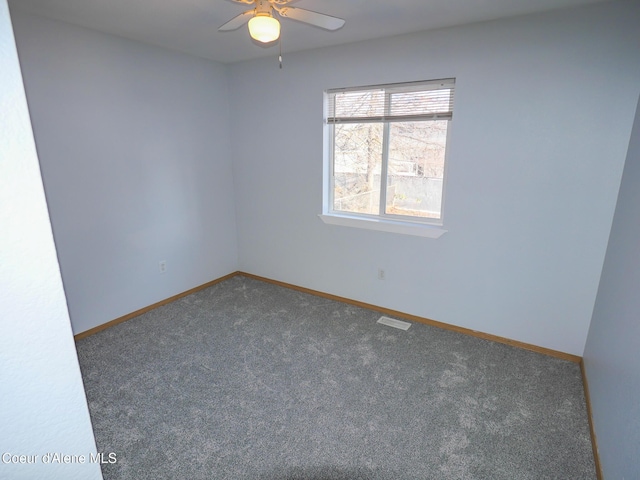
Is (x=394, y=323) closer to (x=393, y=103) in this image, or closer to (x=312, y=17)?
(x=393, y=103)

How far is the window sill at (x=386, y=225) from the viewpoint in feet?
9.86

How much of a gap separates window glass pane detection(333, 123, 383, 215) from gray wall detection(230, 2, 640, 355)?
8.4 inches

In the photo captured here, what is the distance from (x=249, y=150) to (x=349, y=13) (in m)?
1.92

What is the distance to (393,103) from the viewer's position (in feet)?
9.93

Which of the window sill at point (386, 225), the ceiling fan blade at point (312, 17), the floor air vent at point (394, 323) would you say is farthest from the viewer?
the floor air vent at point (394, 323)

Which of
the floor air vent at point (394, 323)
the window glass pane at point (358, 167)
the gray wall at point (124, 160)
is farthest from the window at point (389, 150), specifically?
the gray wall at point (124, 160)

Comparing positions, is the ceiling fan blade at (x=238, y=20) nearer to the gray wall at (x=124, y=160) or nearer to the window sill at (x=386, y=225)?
the gray wall at (x=124, y=160)

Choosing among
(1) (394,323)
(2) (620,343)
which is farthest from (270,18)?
(1) (394,323)

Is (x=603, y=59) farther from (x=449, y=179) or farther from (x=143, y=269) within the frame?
(x=143, y=269)

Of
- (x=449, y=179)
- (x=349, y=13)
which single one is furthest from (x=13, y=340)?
(x=449, y=179)

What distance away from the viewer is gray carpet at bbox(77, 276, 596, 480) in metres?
1.77

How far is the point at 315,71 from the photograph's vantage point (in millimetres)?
3270

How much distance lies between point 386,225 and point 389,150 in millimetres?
681

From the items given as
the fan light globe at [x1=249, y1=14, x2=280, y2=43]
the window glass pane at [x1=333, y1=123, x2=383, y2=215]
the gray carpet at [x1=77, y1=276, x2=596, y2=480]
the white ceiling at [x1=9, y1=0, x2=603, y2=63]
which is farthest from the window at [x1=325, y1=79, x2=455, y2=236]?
the fan light globe at [x1=249, y1=14, x2=280, y2=43]
